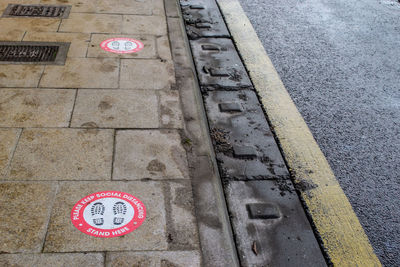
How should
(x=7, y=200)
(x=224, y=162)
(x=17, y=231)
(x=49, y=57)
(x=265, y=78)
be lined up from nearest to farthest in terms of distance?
(x=17, y=231), (x=7, y=200), (x=224, y=162), (x=49, y=57), (x=265, y=78)

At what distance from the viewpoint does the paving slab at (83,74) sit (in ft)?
12.2

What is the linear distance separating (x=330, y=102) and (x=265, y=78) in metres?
0.74

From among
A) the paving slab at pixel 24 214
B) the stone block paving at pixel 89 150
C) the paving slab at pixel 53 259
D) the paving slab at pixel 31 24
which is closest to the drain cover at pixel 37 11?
the paving slab at pixel 31 24

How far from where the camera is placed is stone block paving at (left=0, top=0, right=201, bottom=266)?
7.45 feet

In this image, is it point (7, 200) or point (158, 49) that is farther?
point (158, 49)

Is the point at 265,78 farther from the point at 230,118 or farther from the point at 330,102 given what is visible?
the point at 230,118

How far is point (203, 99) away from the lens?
3.84 metres

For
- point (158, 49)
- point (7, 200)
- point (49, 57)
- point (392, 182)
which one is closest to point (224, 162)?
point (392, 182)

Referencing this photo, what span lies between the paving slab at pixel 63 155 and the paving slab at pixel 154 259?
→ 2.20 feet

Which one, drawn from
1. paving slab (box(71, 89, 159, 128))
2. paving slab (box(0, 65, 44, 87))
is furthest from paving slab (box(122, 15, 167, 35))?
paving slab (box(71, 89, 159, 128))

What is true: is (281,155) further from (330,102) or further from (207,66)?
(207,66)

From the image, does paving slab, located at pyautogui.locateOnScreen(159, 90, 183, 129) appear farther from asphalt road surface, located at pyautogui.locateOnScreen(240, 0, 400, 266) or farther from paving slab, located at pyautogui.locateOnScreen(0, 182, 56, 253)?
asphalt road surface, located at pyautogui.locateOnScreen(240, 0, 400, 266)

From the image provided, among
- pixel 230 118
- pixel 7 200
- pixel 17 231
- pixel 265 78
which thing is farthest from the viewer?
pixel 265 78

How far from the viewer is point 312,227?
2.65m
